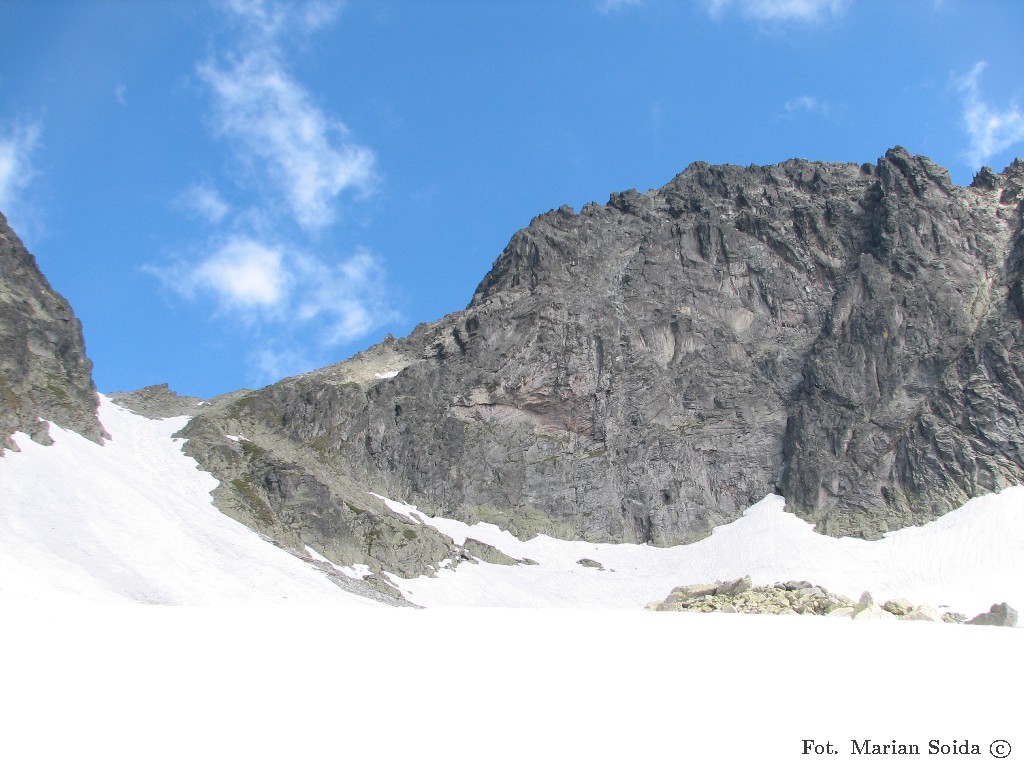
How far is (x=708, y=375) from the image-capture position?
95688 mm

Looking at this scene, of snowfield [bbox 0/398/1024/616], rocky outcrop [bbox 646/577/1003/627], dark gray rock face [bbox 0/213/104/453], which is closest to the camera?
rocky outcrop [bbox 646/577/1003/627]

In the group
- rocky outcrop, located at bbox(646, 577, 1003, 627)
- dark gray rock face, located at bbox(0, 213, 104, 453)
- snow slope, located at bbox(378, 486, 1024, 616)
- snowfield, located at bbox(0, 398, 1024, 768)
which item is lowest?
snowfield, located at bbox(0, 398, 1024, 768)

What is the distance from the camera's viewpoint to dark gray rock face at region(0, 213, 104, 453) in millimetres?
59031

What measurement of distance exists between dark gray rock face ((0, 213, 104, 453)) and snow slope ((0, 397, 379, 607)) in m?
2.19

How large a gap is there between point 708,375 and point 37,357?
71390 mm

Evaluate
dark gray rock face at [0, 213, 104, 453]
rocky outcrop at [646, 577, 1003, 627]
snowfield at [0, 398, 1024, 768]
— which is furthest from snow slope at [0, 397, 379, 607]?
rocky outcrop at [646, 577, 1003, 627]

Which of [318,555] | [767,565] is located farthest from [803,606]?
[767,565]

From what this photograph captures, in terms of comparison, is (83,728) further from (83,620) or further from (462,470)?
(462,470)

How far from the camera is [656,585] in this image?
7231 centimetres

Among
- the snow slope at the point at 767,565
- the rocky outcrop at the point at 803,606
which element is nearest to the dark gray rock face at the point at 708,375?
the snow slope at the point at 767,565

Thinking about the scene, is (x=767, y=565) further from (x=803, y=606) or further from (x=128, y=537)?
(x=128, y=537)

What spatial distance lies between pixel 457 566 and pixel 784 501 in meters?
40.0

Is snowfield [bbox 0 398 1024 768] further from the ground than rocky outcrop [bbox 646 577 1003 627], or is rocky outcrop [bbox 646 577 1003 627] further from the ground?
rocky outcrop [bbox 646 577 1003 627]

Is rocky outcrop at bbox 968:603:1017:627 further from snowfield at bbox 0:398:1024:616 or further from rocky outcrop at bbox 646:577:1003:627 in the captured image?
snowfield at bbox 0:398:1024:616
